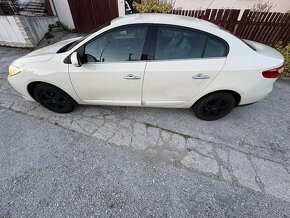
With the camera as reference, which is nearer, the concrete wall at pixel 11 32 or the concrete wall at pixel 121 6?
the concrete wall at pixel 11 32

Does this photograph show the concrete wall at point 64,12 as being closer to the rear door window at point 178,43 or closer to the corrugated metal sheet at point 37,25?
the corrugated metal sheet at point 37,25

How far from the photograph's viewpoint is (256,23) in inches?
173

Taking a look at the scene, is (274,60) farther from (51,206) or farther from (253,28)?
(51,206)

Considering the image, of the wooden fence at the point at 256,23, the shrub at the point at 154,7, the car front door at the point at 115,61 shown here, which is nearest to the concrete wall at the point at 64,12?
the shrub at the point at 154,7

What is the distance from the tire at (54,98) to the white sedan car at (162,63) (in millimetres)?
188

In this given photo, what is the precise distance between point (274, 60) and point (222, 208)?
2067 millimetres

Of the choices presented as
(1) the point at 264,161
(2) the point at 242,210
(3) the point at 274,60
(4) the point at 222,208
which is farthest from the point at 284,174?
(3) the point at 274,60

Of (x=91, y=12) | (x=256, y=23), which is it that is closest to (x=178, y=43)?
(x=256, y=23)

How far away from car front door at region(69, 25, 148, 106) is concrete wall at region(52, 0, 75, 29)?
5330 mm

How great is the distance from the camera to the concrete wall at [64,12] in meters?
6.37

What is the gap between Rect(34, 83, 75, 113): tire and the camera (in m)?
2.85

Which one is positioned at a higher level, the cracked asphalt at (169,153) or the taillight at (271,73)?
the taillight at (271,73)

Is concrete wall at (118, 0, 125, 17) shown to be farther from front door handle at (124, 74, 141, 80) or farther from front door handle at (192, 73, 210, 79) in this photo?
front door handle at (192, 73, 210, 79)

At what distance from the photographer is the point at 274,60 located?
2.40 metres
